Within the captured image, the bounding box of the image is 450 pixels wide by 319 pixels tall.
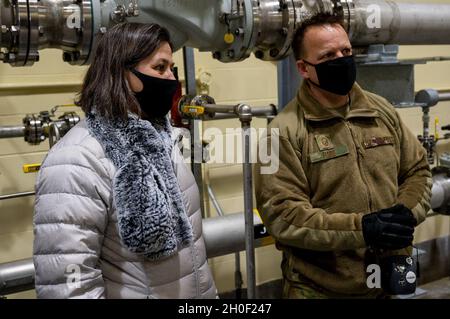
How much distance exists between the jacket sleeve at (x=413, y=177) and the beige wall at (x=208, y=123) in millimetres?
1349

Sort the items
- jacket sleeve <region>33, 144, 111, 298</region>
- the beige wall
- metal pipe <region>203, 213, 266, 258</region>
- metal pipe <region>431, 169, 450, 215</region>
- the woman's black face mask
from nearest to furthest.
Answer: jacket sleeve <region>33, 144, 111, 298</region> < the woman's black face mask < metal pipe <region>203, 213, 266, 258</region> < the beige wall < metal pipe <region>431, 169, 450, 215</region>

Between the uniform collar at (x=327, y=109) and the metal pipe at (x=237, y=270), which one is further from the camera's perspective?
the metal pipe at (x=237, y=270)

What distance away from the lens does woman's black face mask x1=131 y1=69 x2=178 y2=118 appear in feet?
3.57

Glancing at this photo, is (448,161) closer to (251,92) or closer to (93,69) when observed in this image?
(251,92)

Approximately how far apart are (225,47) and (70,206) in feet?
2.42

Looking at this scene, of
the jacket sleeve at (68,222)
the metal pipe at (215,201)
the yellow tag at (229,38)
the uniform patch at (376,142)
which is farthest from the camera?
the metal pipe at (215,201)

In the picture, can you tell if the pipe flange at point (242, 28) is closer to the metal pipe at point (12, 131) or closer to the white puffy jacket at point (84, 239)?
the white puffy jacket at point (84, 239)

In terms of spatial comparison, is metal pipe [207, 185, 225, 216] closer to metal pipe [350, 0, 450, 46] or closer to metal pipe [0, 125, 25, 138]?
metal pipe [0, 125, 25, 138]

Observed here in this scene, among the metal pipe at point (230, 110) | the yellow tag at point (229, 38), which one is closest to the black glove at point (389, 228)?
the metal pipe at point (230, 110)

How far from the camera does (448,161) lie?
2.38m

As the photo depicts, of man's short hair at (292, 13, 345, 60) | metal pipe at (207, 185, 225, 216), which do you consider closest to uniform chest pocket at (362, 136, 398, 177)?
man's short hair at (292, 13, 345, 60)

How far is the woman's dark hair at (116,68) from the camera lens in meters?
1.05

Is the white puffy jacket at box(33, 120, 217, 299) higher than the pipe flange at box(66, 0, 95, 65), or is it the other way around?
the pipe flange at box(66, 0, 95, 65)
